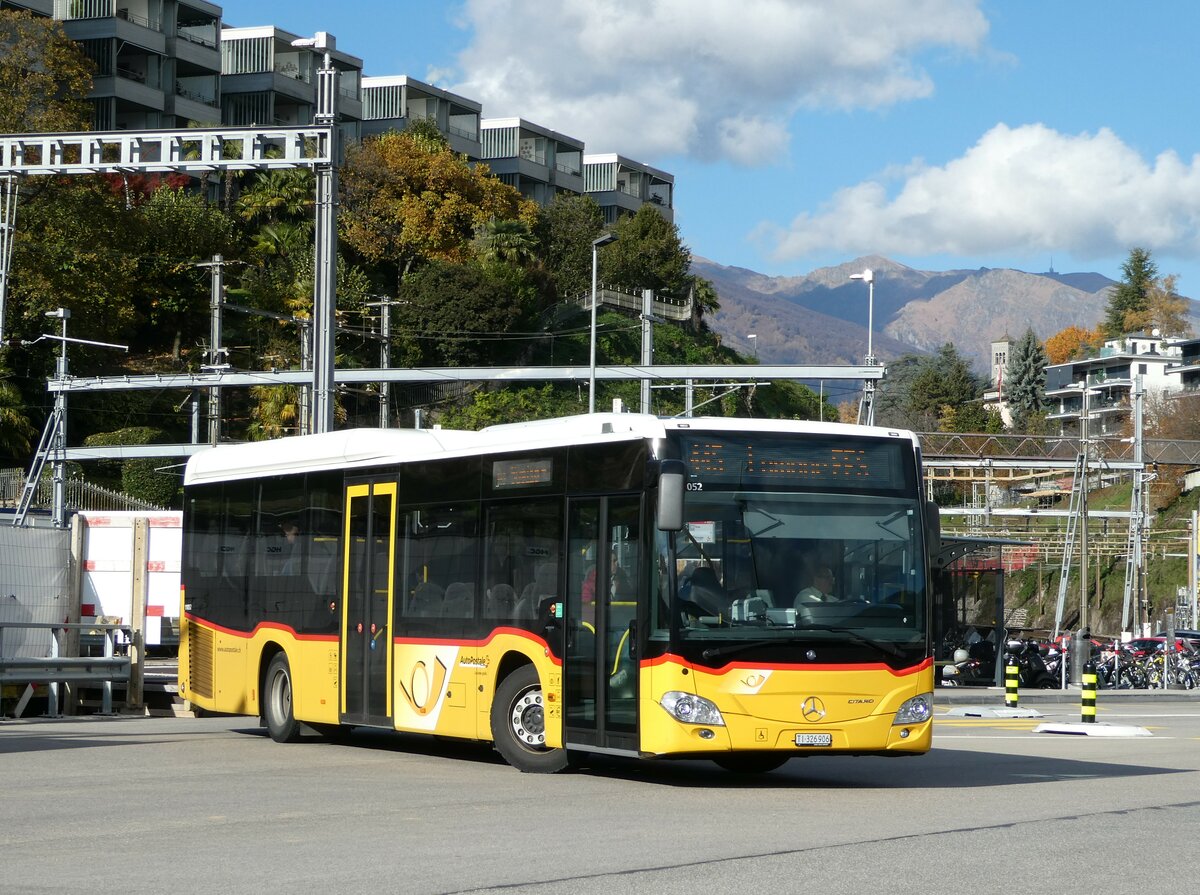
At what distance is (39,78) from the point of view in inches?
2340

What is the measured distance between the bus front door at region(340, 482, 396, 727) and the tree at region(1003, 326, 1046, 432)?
14678cm

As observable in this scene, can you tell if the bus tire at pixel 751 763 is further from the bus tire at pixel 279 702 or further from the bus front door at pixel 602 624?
the bus tire at pixel 279 702

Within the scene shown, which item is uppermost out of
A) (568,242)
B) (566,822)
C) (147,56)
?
(147,56)

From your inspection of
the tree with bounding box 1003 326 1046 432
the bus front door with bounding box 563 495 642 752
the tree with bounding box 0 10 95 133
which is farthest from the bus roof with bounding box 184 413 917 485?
the tree with bounding box 1003 326 1046 432

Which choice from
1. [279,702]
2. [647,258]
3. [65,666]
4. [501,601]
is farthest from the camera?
[647,258]

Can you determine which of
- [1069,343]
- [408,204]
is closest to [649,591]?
[408,204]

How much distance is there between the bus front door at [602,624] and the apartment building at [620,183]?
4446 inches

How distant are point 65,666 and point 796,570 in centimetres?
1189

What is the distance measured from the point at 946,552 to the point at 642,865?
98.5 feet

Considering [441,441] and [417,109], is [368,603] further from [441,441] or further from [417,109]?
[417,109]

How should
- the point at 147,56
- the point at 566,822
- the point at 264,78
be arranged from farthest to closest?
the point at 264,78
the point at 147,56
the point at 566,822

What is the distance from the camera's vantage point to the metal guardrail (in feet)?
72.1

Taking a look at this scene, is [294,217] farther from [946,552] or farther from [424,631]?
[424,631]

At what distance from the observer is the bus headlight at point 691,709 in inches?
540
